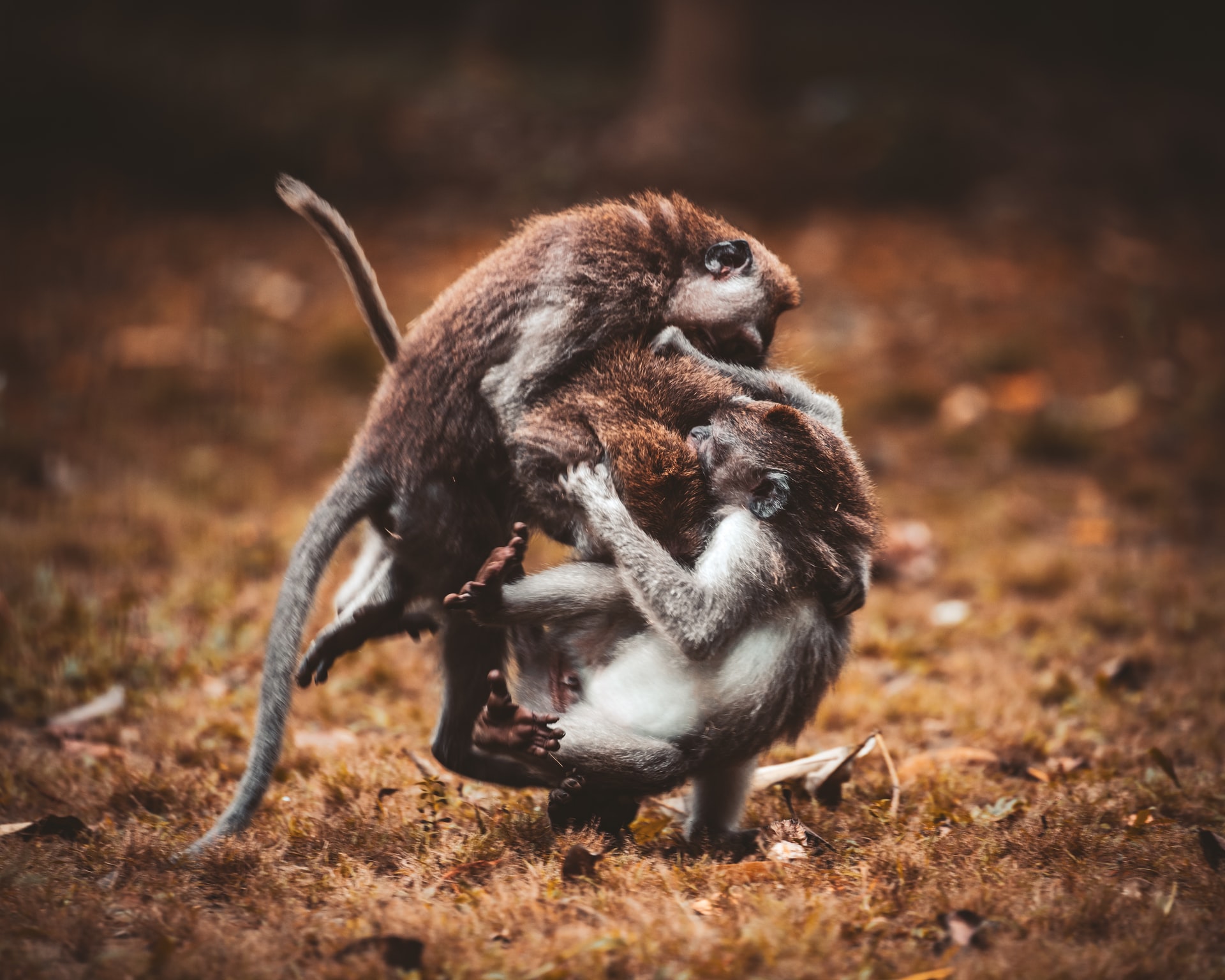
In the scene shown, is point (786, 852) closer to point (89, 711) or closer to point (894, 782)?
point (894, 782)

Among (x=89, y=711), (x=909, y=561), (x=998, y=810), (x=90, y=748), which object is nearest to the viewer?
(x=998, y=810)

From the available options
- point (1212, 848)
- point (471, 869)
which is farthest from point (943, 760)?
point (471, 869)

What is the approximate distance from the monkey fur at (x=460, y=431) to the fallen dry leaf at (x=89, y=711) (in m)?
1.23

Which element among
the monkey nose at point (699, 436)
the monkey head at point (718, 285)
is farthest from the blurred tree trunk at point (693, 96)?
the monkey nose at point (699, 436)

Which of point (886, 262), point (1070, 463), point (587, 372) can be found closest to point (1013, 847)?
point (587, 372)

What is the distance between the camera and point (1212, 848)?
307 cm

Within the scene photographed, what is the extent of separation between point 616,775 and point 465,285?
1722mm

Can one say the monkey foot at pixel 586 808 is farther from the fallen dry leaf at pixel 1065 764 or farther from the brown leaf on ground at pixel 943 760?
the fallen dry leaf at pixel 1065 764

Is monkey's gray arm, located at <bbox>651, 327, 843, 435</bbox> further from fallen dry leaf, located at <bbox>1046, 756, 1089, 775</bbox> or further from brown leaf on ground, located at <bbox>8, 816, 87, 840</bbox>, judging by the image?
brown leaf on ground, located at <bbox>8, 816, 87, 840</bbox>

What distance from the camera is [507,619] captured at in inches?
123

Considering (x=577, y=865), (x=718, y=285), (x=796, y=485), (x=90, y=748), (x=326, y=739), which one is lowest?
(x=90, y=748)

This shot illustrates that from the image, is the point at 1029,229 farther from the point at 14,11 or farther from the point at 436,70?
the point at 14,11

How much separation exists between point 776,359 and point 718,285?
490 millimetres

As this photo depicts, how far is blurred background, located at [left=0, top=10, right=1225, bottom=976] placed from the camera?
9.93 feet
